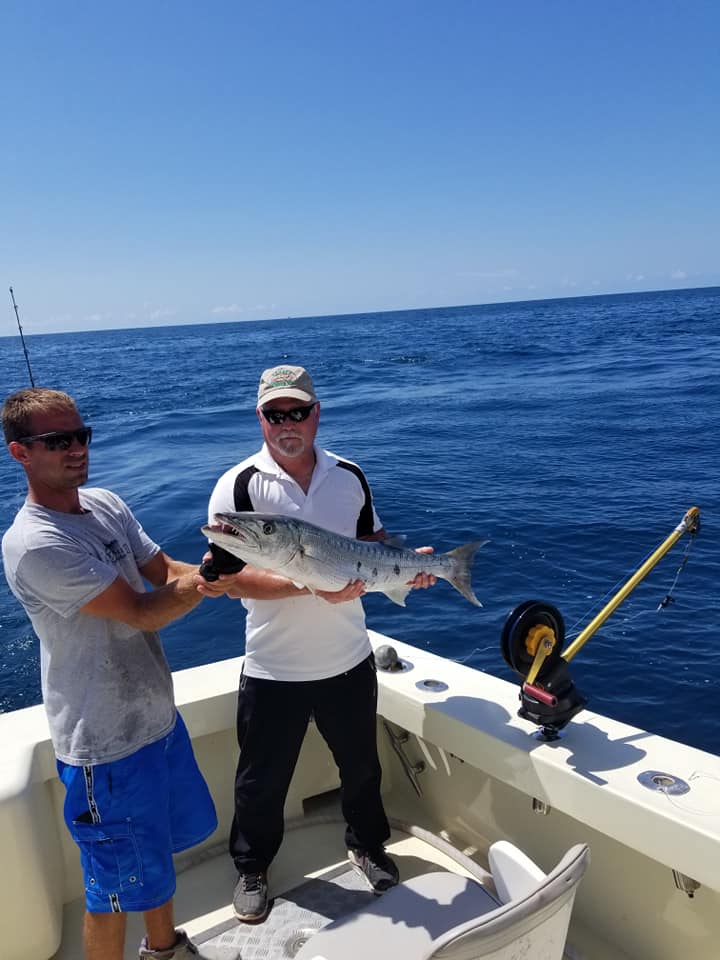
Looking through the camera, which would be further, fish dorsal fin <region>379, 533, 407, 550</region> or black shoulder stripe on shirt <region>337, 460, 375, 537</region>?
black shoulder stripe on shirt <region>337, 460, 375, 537</region>

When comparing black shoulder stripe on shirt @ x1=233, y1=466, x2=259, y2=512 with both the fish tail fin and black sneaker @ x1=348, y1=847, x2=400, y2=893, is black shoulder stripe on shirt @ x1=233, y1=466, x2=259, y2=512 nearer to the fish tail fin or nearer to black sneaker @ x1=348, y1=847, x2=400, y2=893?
the fish tail fin

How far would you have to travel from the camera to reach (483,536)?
36.6 feet

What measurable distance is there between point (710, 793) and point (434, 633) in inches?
238

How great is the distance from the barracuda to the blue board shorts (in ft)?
2.80

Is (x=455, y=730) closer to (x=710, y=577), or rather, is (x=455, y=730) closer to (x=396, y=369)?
(x=710, y=577)

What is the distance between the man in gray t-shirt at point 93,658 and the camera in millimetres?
2367

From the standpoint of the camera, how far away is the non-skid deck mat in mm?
3115

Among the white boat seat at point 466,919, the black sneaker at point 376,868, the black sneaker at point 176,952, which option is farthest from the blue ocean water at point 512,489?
the black sneaker at point 176,952

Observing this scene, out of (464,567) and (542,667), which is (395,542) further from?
(542,667)

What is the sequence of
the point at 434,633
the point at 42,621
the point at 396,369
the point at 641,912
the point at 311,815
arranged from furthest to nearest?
the point at 396,369, the point at 434,633, the point at 311,815, the point at 641,912, the point at 42,621

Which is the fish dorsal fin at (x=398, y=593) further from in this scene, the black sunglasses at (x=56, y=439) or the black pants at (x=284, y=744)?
the black sunglasses at (x=56, y=439)

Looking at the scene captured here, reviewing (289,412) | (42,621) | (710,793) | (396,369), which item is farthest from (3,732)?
(396,369)

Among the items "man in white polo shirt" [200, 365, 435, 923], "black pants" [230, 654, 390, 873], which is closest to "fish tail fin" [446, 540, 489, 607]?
"man in white polo shirt" [200, 365, 435, 923]

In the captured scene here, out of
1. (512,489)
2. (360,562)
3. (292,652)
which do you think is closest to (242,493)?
(360,562)
